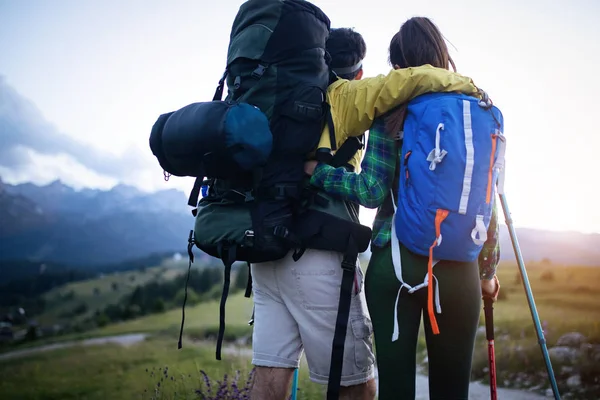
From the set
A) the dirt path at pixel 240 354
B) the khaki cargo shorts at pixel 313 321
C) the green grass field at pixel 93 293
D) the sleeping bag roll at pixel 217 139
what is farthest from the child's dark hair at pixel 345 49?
the green grass field at pixel 93 293

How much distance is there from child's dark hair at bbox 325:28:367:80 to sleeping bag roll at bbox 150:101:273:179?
0.69m

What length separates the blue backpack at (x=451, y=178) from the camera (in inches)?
68.3

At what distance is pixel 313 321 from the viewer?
2.20m

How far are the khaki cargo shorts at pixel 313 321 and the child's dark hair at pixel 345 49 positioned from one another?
1011 millimetres

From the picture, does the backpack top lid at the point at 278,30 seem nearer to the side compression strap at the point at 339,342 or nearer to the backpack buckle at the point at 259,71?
the backpack buckle at the point at 259,71

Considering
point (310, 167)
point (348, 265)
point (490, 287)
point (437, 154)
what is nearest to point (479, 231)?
point (437, 154)

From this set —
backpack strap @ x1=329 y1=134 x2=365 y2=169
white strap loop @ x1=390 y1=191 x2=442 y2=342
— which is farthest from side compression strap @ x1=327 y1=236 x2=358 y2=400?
backpack strap @ x1=329 y1=134 x2=365 y2=169

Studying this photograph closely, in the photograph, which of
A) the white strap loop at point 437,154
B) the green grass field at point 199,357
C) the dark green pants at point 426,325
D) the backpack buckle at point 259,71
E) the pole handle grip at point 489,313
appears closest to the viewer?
the white strap loop at point 437,154

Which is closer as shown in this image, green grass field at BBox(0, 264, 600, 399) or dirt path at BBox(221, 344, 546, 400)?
dirt path at BBox(221, 344, 546, 400)

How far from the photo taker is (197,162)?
2090 mm

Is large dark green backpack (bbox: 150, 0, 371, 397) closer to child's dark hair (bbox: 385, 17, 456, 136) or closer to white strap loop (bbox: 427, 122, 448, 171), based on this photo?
child's dark hair (bbox: 385, 17, 456, 136)

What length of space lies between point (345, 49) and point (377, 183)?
2.95 feet

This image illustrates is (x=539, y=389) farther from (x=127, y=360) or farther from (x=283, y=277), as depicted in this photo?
(x=127, y=360)

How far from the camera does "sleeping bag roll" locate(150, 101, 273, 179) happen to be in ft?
6.40
